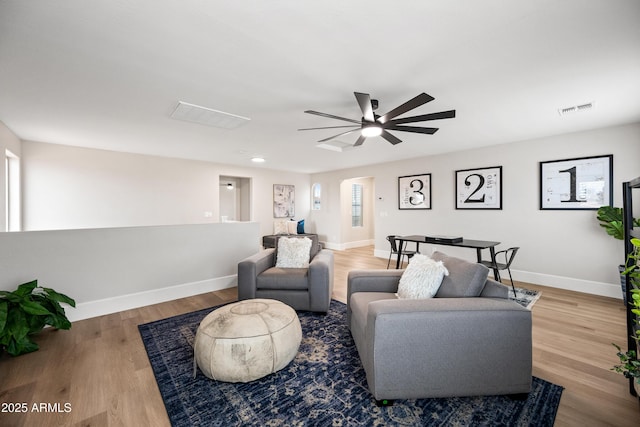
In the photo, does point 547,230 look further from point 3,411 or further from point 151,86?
point 3,411

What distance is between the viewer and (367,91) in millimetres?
2514

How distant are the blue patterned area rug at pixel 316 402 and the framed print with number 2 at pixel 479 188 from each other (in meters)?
3.58

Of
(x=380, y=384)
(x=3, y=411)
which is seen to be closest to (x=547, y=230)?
(x=380, y=384)

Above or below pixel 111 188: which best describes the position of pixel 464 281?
below

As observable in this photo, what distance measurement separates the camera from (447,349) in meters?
1.58

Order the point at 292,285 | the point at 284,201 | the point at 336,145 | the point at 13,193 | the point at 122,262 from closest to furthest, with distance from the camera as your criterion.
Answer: the point at 292,285
the point at 122,262
the point at 13,193
the point at 336,145
the point at 284,201

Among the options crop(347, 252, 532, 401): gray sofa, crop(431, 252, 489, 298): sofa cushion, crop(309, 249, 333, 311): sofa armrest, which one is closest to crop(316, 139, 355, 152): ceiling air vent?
crop(309, 249, 333, 311): sofa armrest

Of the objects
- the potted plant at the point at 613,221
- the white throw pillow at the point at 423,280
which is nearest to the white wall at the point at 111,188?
the white throw pillow at the point at 423,280

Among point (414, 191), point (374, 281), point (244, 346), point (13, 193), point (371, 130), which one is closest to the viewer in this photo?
point (244, 346)

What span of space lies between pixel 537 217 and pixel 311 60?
4.51 metres

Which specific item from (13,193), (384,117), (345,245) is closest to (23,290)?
(13,193)

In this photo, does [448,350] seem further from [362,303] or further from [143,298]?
[143,298]

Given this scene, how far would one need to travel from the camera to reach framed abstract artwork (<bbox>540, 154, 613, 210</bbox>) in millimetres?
3656

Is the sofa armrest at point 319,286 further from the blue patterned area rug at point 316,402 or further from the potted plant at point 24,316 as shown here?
the potted plant at point 24,316
